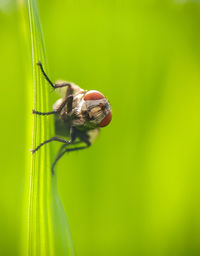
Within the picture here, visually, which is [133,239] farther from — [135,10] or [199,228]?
[135,10]

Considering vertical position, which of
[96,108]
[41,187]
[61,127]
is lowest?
[41,187]

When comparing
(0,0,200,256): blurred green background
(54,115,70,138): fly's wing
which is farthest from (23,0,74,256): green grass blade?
(54,115,70,138): fly's wing

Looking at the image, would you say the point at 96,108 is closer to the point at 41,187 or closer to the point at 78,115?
the point at 78,115

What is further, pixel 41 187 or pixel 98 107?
pixel 98 107

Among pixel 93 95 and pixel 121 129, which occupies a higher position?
pixel 93 95

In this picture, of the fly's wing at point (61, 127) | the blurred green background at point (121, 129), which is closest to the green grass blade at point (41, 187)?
the blurred green background at point (121, 129)

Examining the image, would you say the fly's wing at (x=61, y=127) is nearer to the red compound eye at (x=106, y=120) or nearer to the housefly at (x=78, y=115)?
the housefly at (x=78, y=115)

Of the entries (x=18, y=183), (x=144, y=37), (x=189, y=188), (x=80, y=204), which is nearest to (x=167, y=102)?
(x=144, y=37)

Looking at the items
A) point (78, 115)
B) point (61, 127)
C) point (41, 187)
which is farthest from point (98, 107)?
point (41, 187)
